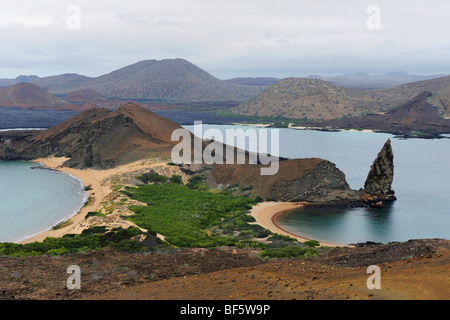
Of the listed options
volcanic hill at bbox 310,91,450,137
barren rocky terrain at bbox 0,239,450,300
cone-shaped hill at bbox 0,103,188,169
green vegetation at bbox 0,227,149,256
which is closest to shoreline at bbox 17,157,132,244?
cone-shaped hill at bbox 0,103,188,169

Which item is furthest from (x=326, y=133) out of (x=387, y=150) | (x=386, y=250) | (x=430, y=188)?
(x=386, y=250)

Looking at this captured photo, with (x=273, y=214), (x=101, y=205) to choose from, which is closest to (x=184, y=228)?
(x=273, y=214)

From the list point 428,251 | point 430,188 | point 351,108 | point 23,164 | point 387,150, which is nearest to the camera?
point 428,251

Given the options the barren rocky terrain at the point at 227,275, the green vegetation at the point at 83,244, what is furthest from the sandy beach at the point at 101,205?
the barren rocky terrain at the point at 227,275

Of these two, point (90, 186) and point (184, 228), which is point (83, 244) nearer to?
point (184, 228)
